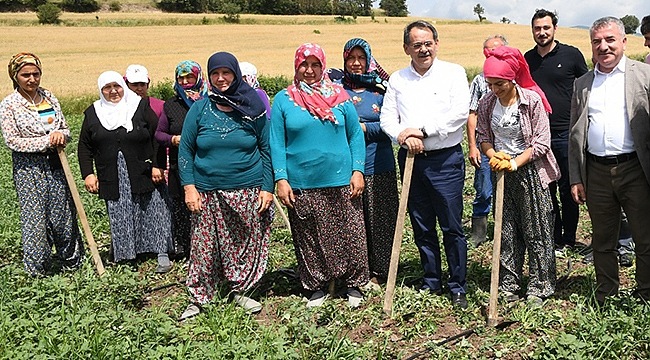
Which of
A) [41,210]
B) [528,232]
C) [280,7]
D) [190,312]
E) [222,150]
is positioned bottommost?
[190,312]

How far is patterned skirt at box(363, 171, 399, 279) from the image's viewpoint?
4.55 m

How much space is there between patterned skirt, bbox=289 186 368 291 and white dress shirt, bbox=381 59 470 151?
65 centimetres

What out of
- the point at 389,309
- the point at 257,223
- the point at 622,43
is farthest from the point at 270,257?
the point at 622,43

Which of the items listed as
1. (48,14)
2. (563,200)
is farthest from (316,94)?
(48,14)

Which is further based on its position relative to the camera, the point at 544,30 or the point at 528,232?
the point at 544,30

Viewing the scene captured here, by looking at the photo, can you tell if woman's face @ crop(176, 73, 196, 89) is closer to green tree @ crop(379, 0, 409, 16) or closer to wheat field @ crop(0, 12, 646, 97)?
wheat field @ crop(0, 12, 646, 97)

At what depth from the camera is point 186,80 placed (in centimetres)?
502

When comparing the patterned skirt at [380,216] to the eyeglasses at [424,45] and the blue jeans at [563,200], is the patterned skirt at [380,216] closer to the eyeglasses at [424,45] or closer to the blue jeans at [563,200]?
the eyeglasses at [424,45]

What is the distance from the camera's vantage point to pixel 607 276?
13.3 ft

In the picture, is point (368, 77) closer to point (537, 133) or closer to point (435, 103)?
point (435, 103)

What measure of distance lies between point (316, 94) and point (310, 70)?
0.57 ft

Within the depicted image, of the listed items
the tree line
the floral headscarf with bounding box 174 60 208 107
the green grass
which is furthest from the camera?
the tree line

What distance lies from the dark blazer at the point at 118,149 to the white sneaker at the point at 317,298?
6.44 ft

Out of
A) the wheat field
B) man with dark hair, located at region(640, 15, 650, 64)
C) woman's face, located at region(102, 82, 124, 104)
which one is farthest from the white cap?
the wheat field
